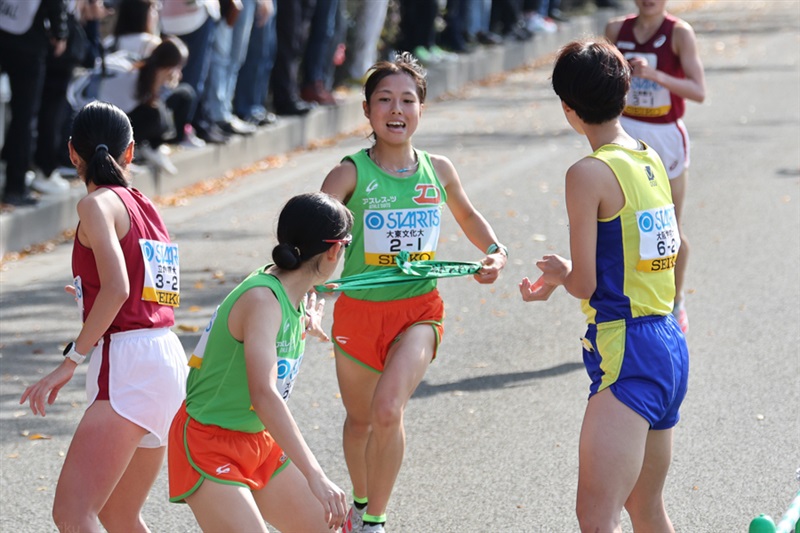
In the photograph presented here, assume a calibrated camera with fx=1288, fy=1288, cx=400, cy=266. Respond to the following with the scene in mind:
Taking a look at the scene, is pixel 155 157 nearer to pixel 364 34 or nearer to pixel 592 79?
pixel 364 34

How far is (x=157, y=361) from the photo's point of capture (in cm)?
439

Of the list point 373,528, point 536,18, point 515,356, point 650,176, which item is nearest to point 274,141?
point 515,356

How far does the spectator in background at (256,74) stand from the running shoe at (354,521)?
8779mm

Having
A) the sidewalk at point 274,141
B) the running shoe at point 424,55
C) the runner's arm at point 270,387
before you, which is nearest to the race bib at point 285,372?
the runner's arm at point 270,387

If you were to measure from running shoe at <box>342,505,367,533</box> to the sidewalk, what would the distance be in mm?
2138

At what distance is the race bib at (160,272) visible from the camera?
4.41 meters

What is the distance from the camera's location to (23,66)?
10258 millimetres

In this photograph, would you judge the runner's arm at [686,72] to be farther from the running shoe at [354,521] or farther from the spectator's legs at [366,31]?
the spectator's legs at [366,31]

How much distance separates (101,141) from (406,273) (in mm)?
1397

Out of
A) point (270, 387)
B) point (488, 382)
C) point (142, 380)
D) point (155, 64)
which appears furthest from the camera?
point (155, 64)

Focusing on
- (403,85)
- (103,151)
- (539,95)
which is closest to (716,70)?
(539,95)

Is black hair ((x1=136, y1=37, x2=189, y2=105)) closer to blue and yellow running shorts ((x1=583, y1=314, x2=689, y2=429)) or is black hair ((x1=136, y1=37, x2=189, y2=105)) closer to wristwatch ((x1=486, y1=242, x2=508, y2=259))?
wristwatch ((x1=486, y1=242, x2=508, y2=259))

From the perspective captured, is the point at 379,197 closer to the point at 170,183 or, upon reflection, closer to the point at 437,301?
the point at 437,301

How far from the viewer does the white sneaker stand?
34.9 ft
